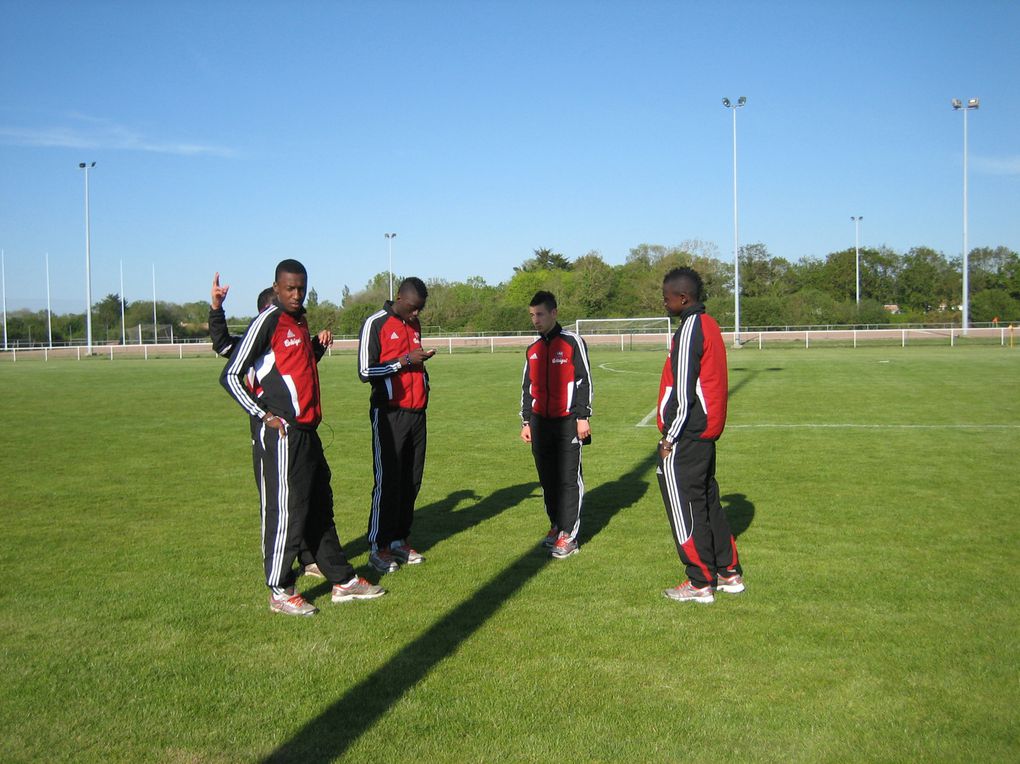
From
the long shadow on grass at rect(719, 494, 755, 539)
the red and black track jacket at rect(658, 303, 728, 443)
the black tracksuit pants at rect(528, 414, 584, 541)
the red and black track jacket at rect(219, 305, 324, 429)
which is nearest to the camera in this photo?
the red and black track jacket at rect(219, 305, 324, 429)

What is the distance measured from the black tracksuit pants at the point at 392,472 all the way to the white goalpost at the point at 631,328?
42.2 m

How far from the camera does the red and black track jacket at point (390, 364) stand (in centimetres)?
641

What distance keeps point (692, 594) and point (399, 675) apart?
2107mm

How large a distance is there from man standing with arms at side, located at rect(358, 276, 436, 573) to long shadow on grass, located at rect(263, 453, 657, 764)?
95 centimetres

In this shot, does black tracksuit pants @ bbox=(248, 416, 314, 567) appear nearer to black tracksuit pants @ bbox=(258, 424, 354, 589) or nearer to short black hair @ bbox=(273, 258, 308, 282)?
black tracksuit pants @ bbox=(258, 424, 354, 589)

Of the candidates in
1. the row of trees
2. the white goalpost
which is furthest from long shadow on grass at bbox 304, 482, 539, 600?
the row of trees

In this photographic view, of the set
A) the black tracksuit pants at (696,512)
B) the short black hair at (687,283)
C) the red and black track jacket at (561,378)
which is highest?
the short black hair at (687,283)

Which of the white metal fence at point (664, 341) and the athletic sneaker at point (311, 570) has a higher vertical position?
the white metal fence at point (664, 341)

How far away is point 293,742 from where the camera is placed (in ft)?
12.1

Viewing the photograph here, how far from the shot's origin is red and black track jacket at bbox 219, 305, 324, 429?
5250mm

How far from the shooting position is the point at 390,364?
20.7 ft

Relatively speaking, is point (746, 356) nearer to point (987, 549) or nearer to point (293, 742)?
point (987, 549)

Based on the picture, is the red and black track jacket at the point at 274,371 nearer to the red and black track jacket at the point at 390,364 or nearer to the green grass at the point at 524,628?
the red and black track jacket at the point at 390,364

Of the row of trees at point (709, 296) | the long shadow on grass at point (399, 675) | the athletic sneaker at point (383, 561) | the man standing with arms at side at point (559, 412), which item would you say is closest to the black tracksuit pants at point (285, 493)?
the athletic sneaker at point (383, 561)
